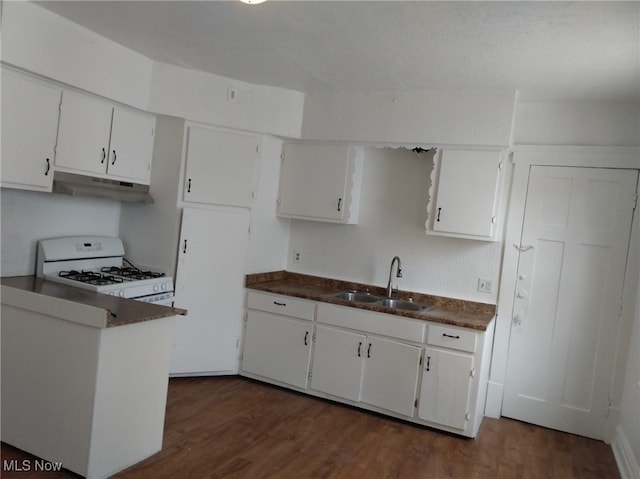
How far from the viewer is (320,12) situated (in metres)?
2.44

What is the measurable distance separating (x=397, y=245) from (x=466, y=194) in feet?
2.57

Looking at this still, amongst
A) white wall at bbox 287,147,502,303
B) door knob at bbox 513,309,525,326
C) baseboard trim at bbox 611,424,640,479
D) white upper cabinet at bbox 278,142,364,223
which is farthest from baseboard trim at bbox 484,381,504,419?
white upper cabinet at bbox 278,142,364,223

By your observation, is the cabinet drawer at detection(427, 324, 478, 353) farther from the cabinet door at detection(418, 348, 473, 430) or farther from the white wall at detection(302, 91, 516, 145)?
the white wall at detection(302, 91, 516, 145)

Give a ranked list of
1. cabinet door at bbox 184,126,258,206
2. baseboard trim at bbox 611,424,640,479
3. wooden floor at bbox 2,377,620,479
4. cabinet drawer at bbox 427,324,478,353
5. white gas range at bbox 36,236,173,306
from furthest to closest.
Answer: cabinet door at bbox 184,126,258,206, cabinet drawer at bbox 427,324,478,353, white gas range at bbox 36,236,173,306, baseboard trim at bbox 611,424,640,479, wooden floor at bbox 2,377,620,479

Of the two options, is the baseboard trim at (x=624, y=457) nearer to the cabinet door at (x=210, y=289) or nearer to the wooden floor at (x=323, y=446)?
the wooden floor at (x=323, y=446)

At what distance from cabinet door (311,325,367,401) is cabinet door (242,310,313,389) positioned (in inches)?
3.5

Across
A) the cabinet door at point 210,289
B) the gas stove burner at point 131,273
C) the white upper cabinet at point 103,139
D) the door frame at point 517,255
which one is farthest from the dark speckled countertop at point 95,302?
the door frame at point 517,255

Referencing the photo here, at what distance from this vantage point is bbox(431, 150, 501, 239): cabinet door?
11.4 ft

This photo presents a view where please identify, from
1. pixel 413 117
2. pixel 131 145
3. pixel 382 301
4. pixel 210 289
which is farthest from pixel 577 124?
pixel 131 145

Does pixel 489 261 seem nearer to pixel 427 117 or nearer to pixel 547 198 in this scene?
pixel 547 198

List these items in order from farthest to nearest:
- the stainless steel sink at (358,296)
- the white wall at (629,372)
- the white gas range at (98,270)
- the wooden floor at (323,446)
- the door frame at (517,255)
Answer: the stainless steel sink at (358,296), the door frame at (517,255), the white gas range at (98,270), the white wall at (629,372), the wooden floor at (323,446)

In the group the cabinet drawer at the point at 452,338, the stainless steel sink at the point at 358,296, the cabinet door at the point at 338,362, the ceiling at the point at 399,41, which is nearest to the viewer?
the ceiling at the point at 399,41

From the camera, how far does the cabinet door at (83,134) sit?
3.07 m

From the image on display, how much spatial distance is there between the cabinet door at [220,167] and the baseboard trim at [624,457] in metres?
3.15
